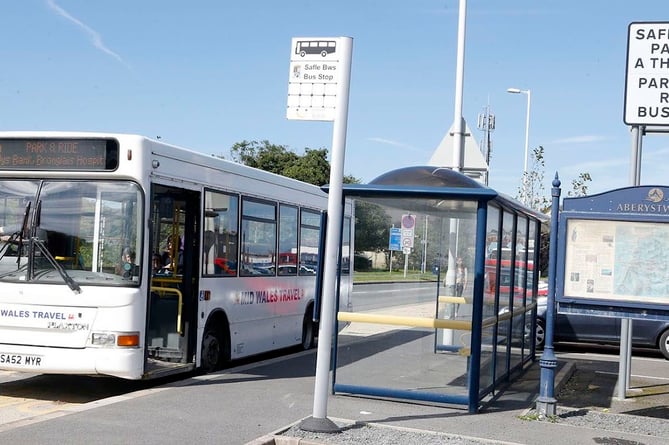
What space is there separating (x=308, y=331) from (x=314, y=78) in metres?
8.44

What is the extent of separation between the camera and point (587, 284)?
9625mm

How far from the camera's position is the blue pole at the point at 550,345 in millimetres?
9453

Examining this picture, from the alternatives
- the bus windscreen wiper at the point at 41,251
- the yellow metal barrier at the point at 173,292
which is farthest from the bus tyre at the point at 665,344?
the bus windscreen wiper at the point at 41,251

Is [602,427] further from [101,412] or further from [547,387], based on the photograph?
[101,412]

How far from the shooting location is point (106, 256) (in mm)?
9711

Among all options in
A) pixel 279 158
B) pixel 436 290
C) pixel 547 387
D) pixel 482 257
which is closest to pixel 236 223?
pixel 436 290

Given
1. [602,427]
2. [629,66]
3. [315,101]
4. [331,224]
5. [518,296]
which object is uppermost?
[629,66]

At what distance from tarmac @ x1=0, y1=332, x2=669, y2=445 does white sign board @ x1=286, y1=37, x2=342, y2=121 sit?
9.78 feet

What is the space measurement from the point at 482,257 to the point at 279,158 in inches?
2206

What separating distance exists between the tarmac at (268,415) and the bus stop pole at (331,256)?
367 mm

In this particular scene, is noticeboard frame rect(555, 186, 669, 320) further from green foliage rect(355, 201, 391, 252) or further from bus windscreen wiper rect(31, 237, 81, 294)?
bus windscreen wiper rect(31, 237, 81, 294)

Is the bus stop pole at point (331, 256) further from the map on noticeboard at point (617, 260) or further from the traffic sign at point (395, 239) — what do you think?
the map on noticeboard at point (617, 260)

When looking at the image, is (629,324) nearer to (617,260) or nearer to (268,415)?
(617,260)

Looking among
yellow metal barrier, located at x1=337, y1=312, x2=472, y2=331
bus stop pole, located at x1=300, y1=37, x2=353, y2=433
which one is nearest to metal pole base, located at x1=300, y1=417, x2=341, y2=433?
bus stop pole, located at x1=300, y1=37, x2=353, y2=433
